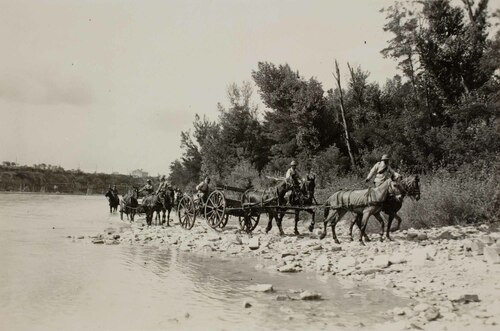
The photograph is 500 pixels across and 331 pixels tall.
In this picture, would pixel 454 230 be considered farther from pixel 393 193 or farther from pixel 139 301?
pixel 139 301

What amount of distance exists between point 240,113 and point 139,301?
125ft

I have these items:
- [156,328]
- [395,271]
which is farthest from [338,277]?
[156,328]

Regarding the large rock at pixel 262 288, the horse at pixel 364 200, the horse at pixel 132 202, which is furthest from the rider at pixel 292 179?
the horse at pixel 132 202

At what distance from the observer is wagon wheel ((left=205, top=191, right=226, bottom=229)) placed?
1616 cm

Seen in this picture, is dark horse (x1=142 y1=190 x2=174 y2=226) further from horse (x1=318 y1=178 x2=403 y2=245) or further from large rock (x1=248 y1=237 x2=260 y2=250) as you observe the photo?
horse (x1=318 y1=178 x2=403 y2=245)

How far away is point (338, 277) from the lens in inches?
A: 380

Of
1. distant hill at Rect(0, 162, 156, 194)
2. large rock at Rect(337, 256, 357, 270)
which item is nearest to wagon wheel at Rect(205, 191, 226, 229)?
large rock at Rect(337, 256, 357, 270)

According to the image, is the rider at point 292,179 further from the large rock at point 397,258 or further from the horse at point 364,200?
the large rock at point 397,258

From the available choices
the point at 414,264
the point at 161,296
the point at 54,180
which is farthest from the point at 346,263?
the point at 54,180

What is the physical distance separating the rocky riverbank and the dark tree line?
1078 centimetres

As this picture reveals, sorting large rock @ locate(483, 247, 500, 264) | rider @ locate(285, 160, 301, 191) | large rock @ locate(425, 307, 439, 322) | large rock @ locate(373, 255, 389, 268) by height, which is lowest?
large rock @ locate(425, 307, 439, 322)

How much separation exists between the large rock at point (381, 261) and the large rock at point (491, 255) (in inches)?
76.9

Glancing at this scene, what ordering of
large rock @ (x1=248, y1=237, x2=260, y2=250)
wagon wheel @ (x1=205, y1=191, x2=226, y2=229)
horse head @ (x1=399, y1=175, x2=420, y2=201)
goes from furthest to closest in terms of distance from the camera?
wagon wheel @ (x1=205, y1=191, x2=226, y2=229) → large rock @ (x1=248, y1=237, x2=260, y2=250) → horse head @ (x1=399, y1=175, x2=420, y2=201)

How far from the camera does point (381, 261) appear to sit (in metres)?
9.78
